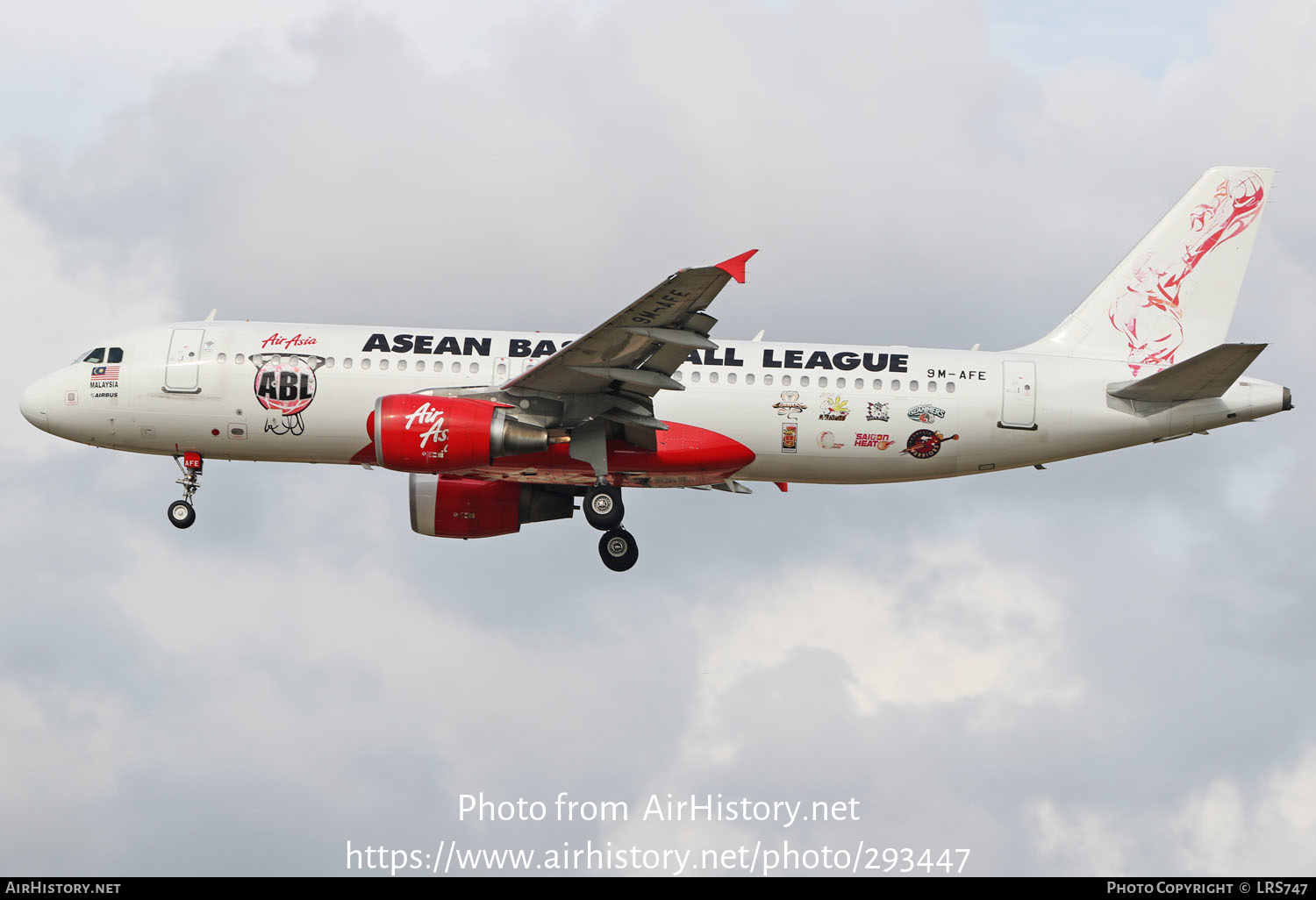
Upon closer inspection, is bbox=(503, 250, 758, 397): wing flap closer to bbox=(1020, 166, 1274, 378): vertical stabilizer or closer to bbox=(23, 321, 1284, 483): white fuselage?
bbox=(23, 321, 1284, 483): white fuselage

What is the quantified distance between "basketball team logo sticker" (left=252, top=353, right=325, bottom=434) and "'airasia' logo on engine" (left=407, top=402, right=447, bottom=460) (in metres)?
3.55

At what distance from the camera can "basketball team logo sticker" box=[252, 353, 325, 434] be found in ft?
131

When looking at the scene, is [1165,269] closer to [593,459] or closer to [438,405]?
[593,459]

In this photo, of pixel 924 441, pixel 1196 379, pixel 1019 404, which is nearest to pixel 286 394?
pixel 924 441

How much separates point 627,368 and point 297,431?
A: 873 centimetres

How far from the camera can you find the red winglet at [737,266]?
33.0 meters

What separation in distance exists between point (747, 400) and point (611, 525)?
4.70m

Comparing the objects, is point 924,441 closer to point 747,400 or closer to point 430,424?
point 747,400

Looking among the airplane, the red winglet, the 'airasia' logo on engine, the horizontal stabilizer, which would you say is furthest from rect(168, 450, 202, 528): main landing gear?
the horizontal stabilizer

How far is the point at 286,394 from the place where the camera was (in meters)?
39.9

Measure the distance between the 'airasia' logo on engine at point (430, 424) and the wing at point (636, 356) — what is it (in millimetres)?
1917

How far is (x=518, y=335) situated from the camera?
41.1m

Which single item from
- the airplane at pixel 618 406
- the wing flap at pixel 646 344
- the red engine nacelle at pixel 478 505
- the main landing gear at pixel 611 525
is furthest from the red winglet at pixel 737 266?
the red engine nacelle at pixel 478 505

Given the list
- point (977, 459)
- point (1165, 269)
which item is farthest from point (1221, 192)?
point (977, 459)
